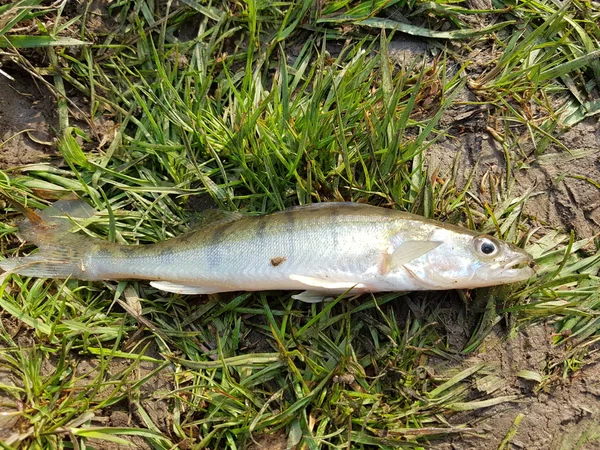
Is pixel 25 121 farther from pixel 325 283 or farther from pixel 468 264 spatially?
pixel 468 264

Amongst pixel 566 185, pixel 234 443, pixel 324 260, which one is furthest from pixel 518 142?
pixel 234 443

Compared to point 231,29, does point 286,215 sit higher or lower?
lower

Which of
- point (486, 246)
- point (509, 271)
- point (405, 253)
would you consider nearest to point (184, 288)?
point (405, 253)

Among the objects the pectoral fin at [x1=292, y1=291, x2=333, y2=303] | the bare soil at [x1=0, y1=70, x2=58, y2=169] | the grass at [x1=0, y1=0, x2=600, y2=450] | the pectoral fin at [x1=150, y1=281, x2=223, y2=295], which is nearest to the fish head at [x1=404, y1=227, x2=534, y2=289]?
the grass at [x1=0, y1=0, x2=600, y2=450]

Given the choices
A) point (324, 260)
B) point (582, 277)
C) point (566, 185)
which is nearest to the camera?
point (324, 260)

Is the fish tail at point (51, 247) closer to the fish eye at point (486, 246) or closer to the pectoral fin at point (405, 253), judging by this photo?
the pectoral fin at point (405, 253)

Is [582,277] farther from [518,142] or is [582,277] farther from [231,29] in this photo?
[231,29]
